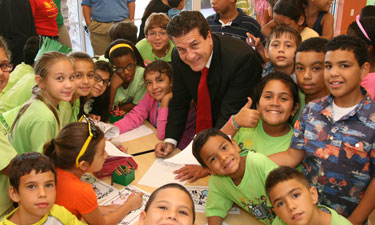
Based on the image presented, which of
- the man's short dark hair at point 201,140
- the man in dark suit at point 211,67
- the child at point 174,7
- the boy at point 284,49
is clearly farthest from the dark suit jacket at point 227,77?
the child at point 174,7

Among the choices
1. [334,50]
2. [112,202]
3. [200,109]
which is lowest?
[112,202]

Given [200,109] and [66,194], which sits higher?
[200,109]

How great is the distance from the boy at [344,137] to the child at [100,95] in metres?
1.56

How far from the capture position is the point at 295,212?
4.23ft

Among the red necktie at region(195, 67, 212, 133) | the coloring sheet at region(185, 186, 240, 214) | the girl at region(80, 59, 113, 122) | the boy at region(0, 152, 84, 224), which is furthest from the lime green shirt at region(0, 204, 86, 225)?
the girl at region(80, 59, 113, 122)

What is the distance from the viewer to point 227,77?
82.6 inches

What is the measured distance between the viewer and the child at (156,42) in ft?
10.3

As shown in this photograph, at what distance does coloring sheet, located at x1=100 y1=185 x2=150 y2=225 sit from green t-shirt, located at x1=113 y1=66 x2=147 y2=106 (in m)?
1.15

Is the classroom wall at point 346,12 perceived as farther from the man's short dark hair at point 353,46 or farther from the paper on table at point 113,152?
the paper on table at point 113,152

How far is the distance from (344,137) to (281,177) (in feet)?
1.12

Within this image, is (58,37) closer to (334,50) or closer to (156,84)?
(156,84)

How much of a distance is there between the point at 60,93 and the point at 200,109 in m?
0.85

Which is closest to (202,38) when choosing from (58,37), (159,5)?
(159,5)

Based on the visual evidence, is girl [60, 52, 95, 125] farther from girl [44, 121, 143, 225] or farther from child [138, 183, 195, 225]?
child [138, 183, 195, 225]
